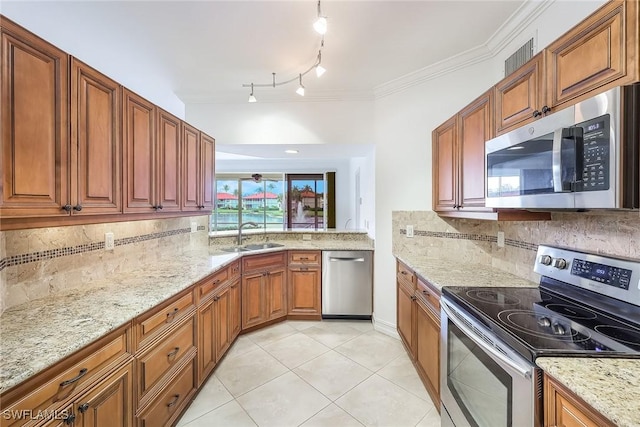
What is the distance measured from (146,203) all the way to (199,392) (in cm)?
148

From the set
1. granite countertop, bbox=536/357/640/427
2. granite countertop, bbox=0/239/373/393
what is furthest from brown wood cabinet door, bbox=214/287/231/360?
granite countertop, bbox=536/357/640/427

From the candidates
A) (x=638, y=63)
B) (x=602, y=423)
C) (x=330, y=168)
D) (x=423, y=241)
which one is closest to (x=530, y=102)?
(x=638, y=63)

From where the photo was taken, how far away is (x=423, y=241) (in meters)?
2.83

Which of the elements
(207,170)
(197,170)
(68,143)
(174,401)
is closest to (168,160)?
(197,170)

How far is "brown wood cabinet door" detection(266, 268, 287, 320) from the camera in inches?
128

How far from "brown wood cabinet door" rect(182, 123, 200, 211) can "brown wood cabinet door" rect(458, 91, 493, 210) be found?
2.33 metres

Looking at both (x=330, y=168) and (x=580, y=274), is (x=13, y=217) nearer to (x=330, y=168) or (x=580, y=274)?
(x=580, y=274)

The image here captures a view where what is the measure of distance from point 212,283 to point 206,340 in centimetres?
44

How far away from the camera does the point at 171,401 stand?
1.70 metres

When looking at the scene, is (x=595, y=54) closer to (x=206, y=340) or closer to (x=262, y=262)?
(x=206, y=340)

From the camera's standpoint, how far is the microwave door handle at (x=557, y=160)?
3.76 feet

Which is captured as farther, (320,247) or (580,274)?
(320,247)

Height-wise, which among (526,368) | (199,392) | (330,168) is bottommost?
(199,392)

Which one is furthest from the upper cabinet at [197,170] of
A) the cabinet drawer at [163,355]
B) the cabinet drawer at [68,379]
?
the cabinet drawer at [68,379]
